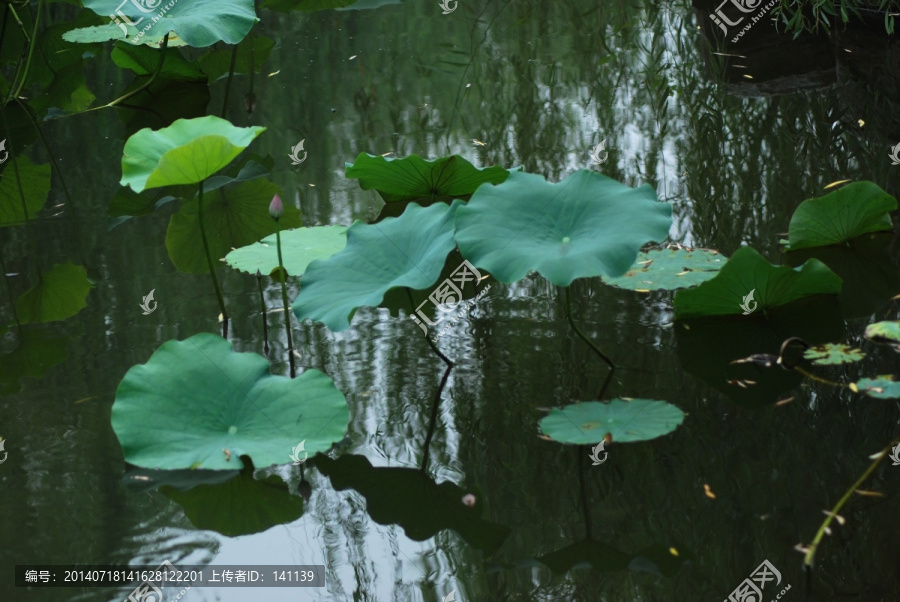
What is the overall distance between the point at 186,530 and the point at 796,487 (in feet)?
3.32

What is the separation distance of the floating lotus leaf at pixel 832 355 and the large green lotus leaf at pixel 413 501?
2.40 feet

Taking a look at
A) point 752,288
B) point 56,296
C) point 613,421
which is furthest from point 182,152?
point 752,288

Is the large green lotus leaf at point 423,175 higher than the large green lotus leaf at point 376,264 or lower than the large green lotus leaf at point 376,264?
higher

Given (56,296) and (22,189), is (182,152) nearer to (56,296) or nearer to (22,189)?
(56,296)

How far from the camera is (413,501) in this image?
1646mm

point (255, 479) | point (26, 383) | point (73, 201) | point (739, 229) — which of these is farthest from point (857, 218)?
point (73, 201)

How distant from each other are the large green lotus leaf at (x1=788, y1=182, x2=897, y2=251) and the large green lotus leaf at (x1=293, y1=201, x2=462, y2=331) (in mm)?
908

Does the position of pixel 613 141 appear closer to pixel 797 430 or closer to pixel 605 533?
pixel 797 430

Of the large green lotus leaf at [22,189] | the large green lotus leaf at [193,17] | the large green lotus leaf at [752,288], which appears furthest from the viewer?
the large green lotus leaf at [193,17]

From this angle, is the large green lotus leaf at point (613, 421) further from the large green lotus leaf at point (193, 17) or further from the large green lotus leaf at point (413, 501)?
the large green lotus leaf at point (193, 17)

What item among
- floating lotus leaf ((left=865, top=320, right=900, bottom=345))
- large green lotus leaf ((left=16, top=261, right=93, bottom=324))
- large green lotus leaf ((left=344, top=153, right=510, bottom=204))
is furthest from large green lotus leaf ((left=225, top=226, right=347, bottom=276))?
floating lotus leaf ((left=865, top=320, right=900, bottom=345))

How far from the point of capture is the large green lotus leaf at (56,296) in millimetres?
2453

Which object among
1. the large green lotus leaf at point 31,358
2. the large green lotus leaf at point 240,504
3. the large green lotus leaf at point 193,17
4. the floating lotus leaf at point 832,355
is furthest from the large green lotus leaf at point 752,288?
the large green lotus leaf at point 193,17

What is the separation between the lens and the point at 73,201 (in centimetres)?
321
